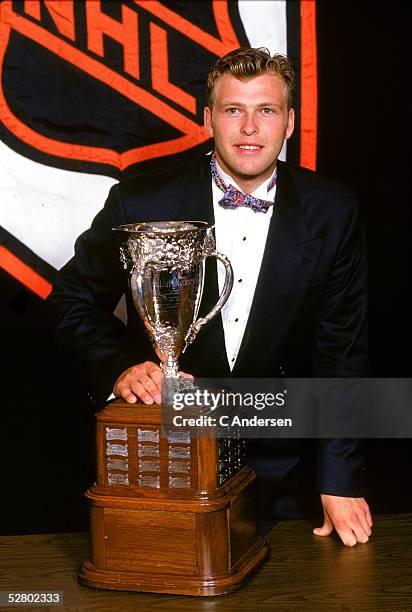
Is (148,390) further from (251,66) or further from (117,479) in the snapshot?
(251,66)

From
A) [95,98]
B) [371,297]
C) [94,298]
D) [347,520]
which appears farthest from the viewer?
[371,297]

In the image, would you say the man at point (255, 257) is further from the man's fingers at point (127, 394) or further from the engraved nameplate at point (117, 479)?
the engraved nameplate at point (117, 479)

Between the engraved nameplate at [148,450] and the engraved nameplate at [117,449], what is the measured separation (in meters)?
0.03

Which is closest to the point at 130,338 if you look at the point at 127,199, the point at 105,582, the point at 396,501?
the point at 127,199

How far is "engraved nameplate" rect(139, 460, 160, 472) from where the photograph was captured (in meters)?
1.93

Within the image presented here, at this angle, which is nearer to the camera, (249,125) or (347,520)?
(347,520)

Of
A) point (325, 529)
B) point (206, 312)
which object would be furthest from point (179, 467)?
point (206, 312)

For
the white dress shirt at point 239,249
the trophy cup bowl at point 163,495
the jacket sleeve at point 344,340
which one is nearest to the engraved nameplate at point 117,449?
the trophy cup bowl at point 163,495

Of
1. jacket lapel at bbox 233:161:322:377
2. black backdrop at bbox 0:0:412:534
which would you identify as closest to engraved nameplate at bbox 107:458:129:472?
jacket lapel at bbox 233:161:322:377

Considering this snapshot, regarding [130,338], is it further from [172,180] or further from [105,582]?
[105,582]

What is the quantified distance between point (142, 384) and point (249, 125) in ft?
2.57

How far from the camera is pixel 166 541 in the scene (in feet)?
6.28

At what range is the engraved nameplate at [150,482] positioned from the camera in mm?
1936

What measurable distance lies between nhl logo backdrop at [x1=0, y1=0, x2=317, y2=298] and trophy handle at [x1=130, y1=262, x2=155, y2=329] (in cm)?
122
